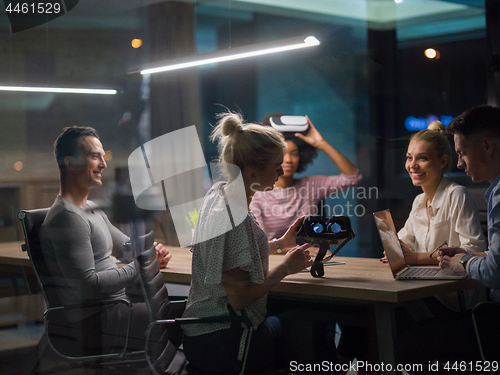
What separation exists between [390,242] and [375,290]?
0.35 metres

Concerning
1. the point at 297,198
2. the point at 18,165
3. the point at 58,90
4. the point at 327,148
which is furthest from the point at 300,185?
the point at 18,165

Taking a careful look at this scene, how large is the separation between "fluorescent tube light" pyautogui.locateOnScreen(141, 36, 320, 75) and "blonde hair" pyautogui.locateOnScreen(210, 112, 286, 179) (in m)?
0.81

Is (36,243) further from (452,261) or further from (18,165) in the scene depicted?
(452,261)

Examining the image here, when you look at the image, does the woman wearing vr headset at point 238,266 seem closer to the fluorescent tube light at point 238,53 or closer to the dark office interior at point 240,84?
the dark office interior at point 240,84

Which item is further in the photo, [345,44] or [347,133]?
[345,44]

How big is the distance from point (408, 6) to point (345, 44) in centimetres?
73

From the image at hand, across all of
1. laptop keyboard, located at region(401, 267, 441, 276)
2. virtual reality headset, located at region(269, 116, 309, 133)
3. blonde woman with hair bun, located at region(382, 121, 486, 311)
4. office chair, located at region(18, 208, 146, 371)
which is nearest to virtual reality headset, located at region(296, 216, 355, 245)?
laptop keyboard, located at region(401, 267, 441, 276)

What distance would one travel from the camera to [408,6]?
118 inches

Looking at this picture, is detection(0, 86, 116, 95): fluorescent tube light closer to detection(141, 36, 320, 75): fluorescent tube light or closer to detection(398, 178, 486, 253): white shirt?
detection(141, 36, 320, 75): fluorescent tube light

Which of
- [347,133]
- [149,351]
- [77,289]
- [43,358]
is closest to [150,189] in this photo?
[77,289]

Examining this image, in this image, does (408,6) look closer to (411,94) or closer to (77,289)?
(411,94)

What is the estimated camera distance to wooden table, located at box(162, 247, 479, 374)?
157cm

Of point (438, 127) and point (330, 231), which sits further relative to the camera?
point (438, 127)

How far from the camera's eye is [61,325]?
75.6 inches
